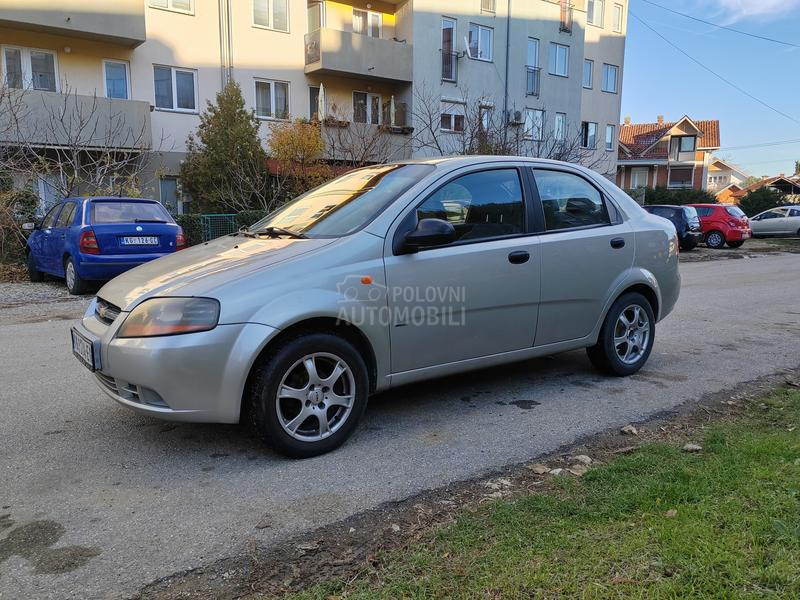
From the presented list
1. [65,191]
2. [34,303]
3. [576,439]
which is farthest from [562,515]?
[65,191]

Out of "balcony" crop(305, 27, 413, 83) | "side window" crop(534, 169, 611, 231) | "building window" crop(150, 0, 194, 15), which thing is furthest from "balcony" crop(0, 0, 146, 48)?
"side window" crop(534, 169, 611, 231)

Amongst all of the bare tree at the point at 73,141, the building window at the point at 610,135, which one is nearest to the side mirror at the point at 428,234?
the bare tree at the point at 73,141

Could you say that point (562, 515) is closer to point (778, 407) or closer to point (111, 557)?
point (111, 557)

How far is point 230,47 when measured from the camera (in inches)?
815

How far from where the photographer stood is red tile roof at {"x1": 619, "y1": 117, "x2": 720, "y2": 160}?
54.3 metres

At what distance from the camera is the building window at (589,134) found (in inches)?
1296

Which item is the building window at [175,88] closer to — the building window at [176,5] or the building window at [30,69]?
the building window at [176,5]

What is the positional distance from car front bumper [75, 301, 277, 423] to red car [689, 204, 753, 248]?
22.6 meters

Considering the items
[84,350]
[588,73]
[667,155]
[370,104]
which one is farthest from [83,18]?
[667,155]

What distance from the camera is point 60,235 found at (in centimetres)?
1027

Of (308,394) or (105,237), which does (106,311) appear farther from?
(105,237)

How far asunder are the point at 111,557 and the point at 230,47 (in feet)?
69.0

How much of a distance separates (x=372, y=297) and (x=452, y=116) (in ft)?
77.3

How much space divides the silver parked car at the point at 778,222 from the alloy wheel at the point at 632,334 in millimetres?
27963
